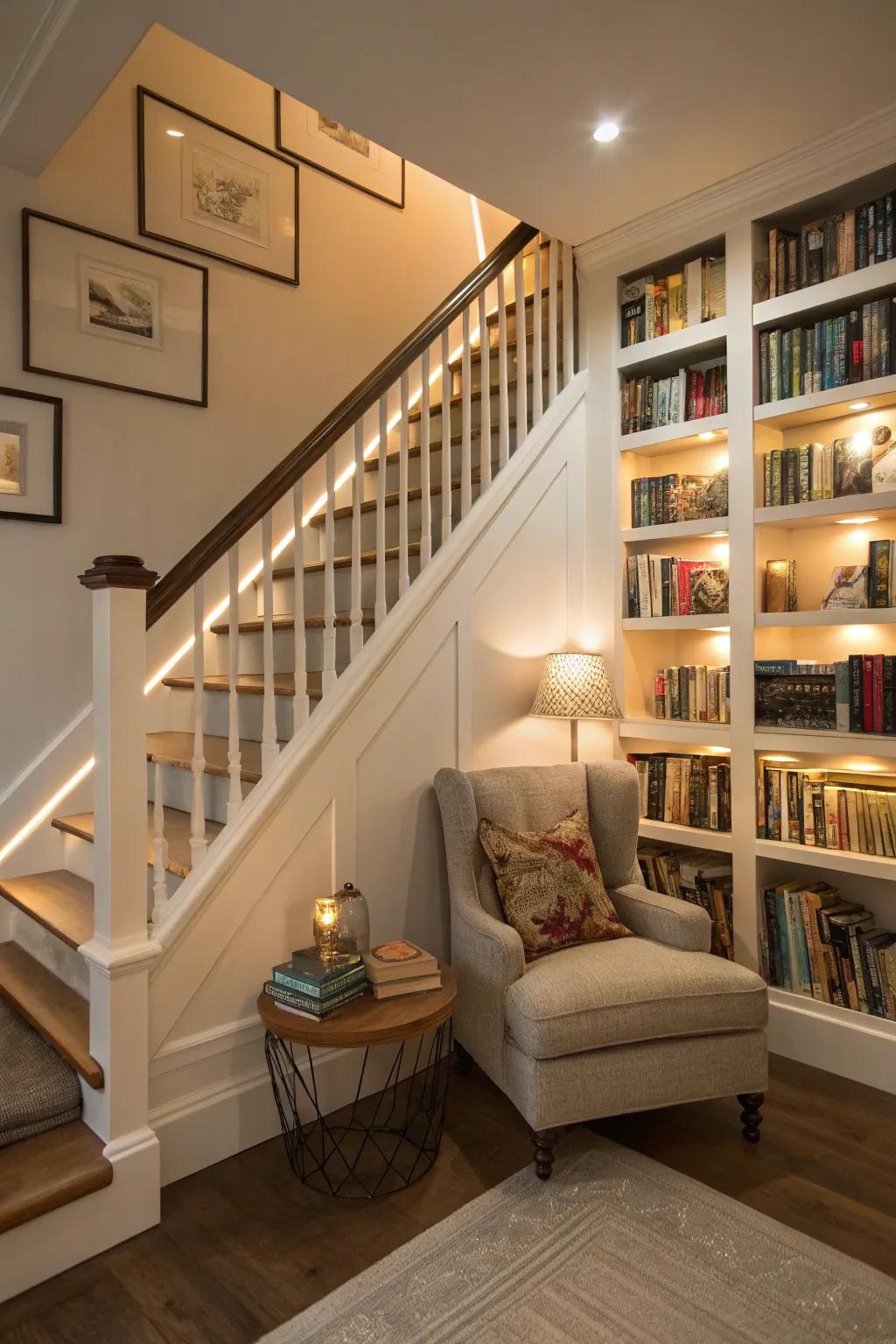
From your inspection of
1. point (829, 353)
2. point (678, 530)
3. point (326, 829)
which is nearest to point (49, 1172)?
point (326, 829)

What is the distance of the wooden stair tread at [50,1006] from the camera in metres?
1.98

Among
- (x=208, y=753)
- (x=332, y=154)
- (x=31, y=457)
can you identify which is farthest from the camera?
(x=332, y=154)

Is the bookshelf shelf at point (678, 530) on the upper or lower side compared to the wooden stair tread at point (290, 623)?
upper

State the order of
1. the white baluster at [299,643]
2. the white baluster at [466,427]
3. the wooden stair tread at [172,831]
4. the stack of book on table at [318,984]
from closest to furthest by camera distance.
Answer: the stack of book on table at [318,984]
the wooden stair tread at [172,831]
the white baluster at [299,643]
the white baluster at [466,427]

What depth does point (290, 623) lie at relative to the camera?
112 inches

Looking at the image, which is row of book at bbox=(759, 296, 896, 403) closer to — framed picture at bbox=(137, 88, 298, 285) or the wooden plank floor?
framed picture at bbox=(137, 88, 298, 285)

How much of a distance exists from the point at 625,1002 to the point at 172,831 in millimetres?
1374

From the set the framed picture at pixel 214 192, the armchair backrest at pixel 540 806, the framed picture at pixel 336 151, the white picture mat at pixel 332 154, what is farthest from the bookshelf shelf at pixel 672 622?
the framed picture at pixel 336 151

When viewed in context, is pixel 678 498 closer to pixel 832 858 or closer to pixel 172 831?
pixel 832 858

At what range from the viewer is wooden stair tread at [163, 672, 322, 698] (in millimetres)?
2492

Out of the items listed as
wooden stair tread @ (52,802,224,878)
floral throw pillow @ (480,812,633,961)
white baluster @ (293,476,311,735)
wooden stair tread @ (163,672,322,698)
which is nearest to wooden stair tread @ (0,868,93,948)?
wooden stair tread @ (52,802,224,878)

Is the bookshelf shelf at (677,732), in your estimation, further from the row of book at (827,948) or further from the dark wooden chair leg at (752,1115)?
the dark wooden chair leg at (752,1115)

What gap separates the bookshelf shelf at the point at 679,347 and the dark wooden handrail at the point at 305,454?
1.90 feet

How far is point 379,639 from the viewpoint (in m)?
2.53
